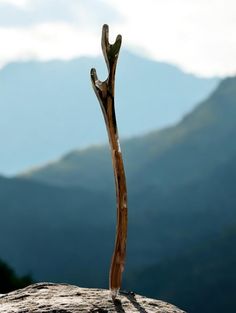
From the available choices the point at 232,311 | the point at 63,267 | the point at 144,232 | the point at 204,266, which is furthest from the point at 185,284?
the point at 144,232

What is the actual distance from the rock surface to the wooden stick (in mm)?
162

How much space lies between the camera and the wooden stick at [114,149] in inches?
262

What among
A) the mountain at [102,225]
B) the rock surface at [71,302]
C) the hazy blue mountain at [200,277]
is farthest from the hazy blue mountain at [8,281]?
the mountain at [102,225]

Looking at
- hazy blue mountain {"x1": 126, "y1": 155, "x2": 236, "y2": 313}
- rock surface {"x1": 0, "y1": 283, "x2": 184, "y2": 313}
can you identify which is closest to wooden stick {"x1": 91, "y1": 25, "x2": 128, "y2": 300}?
rock surface {"x1": 0, "y1": 283, "x2": 184, "y2": 313}

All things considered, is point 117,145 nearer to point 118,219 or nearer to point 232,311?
point 118,219

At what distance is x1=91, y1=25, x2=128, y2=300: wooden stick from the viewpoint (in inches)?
262

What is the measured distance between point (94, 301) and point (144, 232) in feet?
543

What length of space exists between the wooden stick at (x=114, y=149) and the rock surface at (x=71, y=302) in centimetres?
16

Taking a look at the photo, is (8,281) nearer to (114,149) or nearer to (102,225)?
(114,149)

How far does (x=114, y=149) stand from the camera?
268 inches

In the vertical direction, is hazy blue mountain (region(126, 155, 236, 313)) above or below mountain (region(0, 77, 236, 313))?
below

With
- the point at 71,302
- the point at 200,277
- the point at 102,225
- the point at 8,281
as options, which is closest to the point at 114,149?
the point at 71,302

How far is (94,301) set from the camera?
6.25 meters

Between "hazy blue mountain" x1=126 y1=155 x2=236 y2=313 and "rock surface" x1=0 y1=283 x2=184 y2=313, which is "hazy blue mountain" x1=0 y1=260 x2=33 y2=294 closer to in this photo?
"rock surface" x1=0 y1=283 x2=184 y2=313
